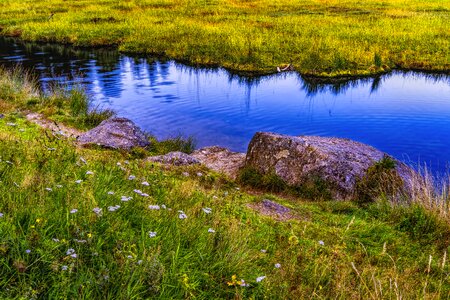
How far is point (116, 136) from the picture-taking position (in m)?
15.9

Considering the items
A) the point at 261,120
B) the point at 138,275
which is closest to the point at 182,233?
the point at 138,275

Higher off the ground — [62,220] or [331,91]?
[62,220]

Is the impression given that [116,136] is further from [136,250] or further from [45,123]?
[136,250]

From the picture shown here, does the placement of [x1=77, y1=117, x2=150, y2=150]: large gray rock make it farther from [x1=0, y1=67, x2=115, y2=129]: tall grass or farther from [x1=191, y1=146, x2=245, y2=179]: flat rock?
[x1=0, y1=67, x2=115, y2=129]: tall grass

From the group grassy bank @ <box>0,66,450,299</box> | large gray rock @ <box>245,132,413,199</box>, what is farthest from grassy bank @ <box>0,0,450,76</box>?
grassy bank @ <box>0,66,450,299</box>

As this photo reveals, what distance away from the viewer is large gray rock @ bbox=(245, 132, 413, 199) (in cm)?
1287

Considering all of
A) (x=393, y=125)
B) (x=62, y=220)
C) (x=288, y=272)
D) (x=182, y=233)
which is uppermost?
(x=62, y=220)

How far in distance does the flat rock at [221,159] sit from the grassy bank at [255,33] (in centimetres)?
1516

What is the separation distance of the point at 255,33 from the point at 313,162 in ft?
94.1

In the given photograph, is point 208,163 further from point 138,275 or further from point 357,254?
point 138,275

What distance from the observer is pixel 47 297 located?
13.1ft

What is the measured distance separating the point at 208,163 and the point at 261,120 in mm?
7250

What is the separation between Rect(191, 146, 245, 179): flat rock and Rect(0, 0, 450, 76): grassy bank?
49.7 ft

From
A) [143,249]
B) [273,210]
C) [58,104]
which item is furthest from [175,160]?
[58,104]
